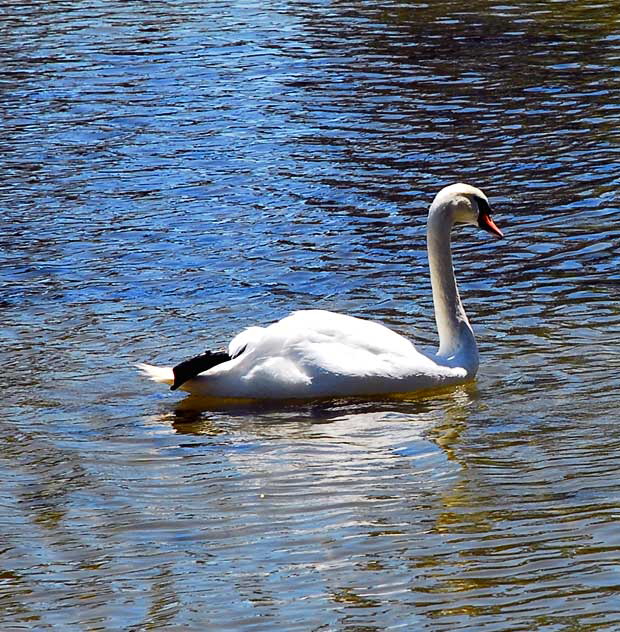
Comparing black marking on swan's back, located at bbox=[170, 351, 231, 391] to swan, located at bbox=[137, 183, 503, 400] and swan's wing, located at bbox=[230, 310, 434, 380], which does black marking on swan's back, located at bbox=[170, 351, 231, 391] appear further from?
swan's wing, located at bbox=[230, 310, 434, 380]

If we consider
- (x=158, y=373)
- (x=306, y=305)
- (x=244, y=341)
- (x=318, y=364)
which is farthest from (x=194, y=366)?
(x=306, y=305)

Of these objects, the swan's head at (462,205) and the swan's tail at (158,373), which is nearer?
the swan's tail at (158,373)

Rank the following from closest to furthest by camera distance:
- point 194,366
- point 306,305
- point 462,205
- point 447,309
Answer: point 194,366
point 447,309
point 462,205
point 306,305

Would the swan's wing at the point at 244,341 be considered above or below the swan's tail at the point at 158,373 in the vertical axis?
above

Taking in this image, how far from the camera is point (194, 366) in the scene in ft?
27.9

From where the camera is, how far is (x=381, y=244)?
1168cm

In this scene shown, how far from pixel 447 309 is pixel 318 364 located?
981 mm

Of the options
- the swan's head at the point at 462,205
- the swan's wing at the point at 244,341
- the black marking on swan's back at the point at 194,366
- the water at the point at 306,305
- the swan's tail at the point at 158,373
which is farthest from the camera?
the swan's head at the point at 462,205

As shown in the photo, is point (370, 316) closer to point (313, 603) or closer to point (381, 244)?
point (381, 244)

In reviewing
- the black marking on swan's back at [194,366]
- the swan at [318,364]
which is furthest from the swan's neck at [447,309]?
the black marking on swan's back at [194,366]

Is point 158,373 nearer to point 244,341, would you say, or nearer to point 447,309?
point 244,341

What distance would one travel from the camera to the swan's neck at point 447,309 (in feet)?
28.7

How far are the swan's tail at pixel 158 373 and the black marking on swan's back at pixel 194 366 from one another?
0.06 m

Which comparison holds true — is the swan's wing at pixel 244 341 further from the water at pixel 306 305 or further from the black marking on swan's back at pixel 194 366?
the water at pixel 306 305
